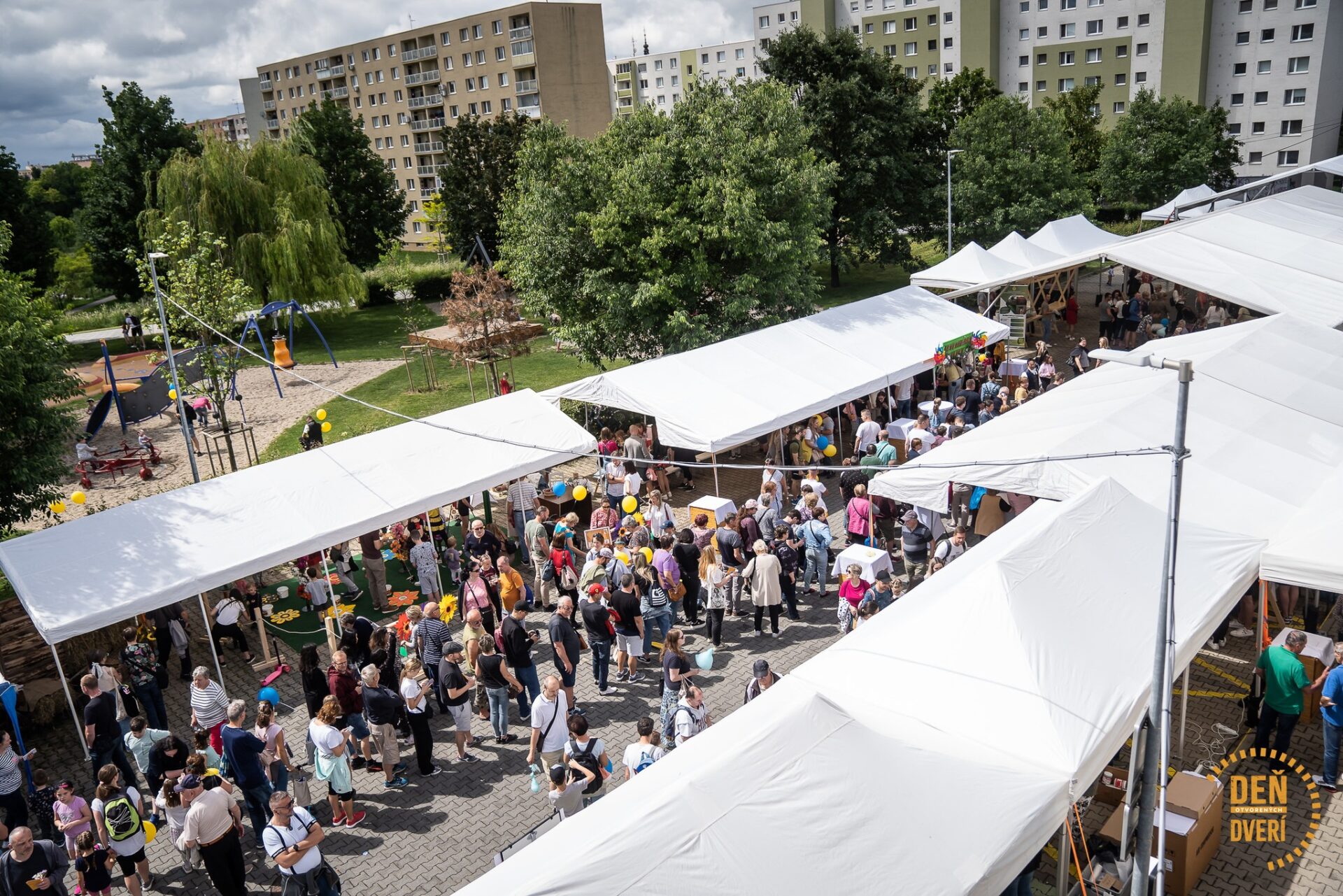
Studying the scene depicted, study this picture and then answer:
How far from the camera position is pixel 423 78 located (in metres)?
68.2

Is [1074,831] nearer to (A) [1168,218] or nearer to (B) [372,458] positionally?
(B) [372,458]

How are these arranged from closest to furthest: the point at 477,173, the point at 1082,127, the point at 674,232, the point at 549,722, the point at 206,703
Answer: the point at 549,722 < the point at 206,703 < the point at 674,232 < the point at 477,173 < the point at 1082,127

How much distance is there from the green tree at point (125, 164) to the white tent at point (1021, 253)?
96.9 ft

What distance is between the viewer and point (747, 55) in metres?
97.8

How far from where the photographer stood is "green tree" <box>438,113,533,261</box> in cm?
4025

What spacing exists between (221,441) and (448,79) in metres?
51.1

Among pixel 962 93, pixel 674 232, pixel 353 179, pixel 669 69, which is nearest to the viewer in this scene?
pixel 674 232

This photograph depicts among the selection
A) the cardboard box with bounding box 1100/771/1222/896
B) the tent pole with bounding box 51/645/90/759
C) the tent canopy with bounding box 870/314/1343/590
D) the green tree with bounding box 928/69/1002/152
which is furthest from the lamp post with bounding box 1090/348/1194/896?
the green tree with bounding box 928/69/1002/152

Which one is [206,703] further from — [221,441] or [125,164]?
[125,164]

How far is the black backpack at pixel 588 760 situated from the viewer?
7.53 meters

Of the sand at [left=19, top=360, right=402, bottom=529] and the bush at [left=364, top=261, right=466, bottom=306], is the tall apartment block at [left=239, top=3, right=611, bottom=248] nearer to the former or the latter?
the bush at [left=364, top=261, right=466, bottom=306]

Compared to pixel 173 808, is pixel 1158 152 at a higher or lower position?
higher

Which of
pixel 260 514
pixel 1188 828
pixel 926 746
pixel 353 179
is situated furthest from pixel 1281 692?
pixel 353 179

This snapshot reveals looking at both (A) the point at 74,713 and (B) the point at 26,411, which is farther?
(B) the point at 26,411
